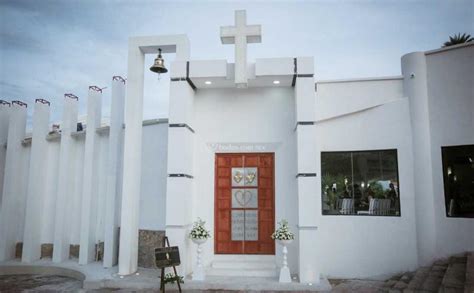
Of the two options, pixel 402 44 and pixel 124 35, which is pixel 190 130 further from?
pixel 402 44

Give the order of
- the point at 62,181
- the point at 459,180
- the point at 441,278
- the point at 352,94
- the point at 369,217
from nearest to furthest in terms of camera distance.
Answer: the point at 441,278, the point at 459,180, the point at 369,217, the point at 352,94, the point at 62,181

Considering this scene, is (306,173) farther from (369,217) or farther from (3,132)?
(3,132)

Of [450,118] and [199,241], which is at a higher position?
[450,118]

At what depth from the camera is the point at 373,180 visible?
7688mm

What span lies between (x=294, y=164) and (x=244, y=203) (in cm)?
148

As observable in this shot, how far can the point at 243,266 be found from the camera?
287 inches

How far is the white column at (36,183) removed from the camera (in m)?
9.34

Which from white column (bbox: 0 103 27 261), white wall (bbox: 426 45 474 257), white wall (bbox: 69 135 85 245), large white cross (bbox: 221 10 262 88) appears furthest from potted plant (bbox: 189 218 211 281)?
white column (bbox: 0 103 27 261)

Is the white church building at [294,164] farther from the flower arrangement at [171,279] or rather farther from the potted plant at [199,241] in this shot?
the flower arrangement at [171,279]

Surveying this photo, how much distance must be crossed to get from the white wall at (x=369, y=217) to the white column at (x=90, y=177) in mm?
5999

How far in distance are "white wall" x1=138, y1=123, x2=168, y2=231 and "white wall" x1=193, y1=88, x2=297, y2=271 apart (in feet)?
3.18

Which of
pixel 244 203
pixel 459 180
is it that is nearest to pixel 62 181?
pixel 244 203

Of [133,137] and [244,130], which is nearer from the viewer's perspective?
[133,137]

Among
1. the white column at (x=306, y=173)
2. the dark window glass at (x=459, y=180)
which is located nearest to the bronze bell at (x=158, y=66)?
the white column at (x=306, y=173)
